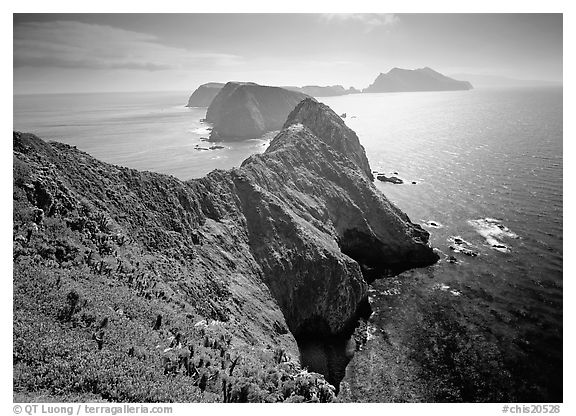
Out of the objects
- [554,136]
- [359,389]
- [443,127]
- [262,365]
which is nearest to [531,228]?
[359,389]

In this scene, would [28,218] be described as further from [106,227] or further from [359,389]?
[359,389]

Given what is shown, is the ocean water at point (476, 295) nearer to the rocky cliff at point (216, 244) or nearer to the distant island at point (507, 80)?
the rocky cliff at point (216, 244)

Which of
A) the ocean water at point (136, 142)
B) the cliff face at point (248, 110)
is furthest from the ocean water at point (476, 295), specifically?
the cliff face at point (248, 110)

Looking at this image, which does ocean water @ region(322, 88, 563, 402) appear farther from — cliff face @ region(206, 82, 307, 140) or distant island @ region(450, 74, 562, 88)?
cliff face @ region(206, 82, 307, 140)

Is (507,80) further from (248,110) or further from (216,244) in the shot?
(248,110)

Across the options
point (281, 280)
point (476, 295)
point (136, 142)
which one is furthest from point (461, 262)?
point (136, 142)
